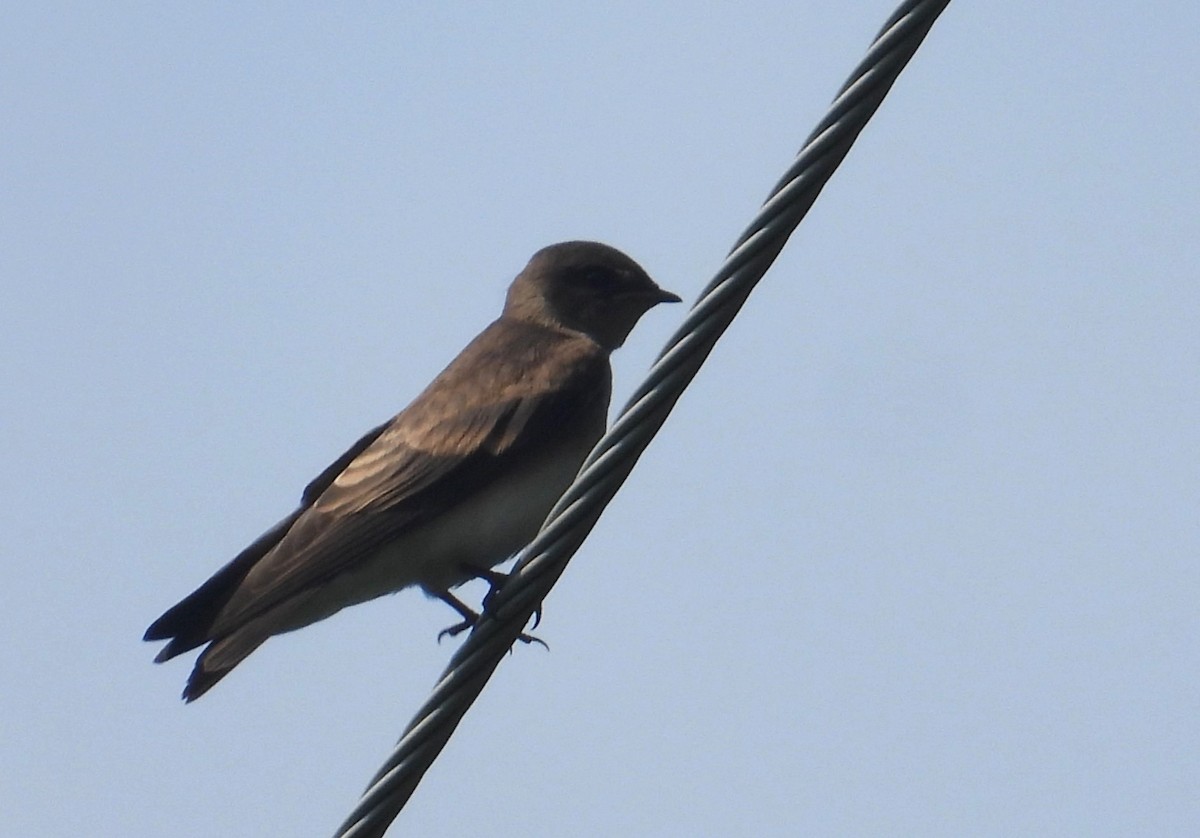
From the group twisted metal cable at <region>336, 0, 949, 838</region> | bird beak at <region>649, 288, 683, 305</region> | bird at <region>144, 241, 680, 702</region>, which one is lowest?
twisted metal cable at <region>336, 0, 949, 838</region>

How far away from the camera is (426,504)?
6.50m

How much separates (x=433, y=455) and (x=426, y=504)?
0.29 metres

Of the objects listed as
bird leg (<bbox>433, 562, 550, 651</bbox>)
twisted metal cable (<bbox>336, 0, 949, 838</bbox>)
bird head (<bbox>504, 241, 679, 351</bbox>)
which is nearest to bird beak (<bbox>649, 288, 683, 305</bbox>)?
bird head (<bbox>504, 241, 679, 351</bbox>)

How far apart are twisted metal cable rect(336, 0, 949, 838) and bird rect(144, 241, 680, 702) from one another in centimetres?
219

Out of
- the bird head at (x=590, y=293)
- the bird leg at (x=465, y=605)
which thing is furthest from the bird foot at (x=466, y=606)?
the bird head at (x=590, y=293)

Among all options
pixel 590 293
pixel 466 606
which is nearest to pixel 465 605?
pixel 466 606

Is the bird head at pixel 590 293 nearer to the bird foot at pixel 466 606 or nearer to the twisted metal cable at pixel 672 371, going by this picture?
the bird foot at pixel 466 606

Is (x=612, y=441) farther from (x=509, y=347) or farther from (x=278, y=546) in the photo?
(x=509, y=347)

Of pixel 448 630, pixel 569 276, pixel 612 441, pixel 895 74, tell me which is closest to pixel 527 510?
pixel 448 630

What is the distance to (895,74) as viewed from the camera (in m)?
3.63

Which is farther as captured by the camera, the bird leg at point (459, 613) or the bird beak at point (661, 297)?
the bird beak at point (661, 297)

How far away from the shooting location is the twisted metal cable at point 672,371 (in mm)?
3617

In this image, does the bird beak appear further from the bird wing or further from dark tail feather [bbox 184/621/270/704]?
dark tail feather [bbox 184/621/270/704]

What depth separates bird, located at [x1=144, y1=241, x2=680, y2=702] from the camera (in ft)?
20.2
